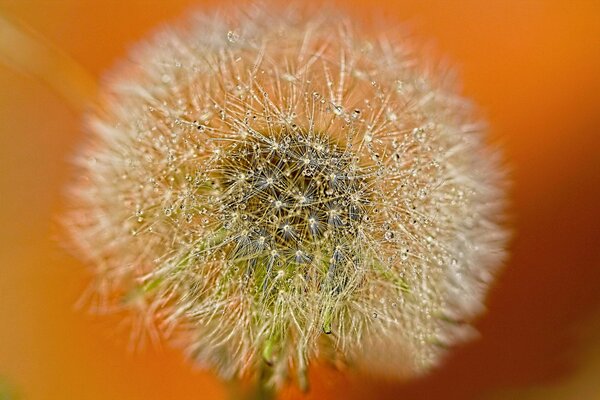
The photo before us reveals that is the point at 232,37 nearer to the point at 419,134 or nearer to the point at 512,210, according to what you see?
the point at 419,134

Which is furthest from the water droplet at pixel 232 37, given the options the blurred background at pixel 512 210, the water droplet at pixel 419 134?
the blurred background at pixel 512 210

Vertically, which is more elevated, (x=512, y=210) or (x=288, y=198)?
(x=512, y=210)

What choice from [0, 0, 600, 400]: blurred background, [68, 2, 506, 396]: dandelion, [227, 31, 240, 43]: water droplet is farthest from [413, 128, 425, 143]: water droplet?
[0, 0, 600, 400]: blurred background

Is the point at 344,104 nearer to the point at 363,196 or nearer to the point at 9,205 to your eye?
the point at 363,196

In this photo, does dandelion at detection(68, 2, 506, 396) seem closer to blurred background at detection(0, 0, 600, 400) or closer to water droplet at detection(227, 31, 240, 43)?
water droplet at detection(227, 31, 240, 43)

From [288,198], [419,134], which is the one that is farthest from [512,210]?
[288,198]

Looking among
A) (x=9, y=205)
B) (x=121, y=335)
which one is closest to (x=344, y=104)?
(x=121, y=335)
